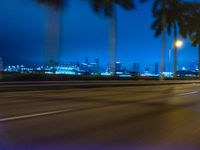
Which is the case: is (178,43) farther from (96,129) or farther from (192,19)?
(96,129)

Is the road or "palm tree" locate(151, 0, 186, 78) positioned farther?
"palm tree" locate(151, 0, 186, 78)

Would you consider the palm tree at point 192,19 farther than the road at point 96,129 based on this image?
Yes

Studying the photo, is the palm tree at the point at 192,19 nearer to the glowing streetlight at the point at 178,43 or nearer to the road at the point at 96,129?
the glowing streetlight at the point at 178,43

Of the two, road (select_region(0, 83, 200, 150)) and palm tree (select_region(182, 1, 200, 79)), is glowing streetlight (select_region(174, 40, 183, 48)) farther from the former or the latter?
road (select_region(0, 83, 200, 150))

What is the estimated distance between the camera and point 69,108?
16.9m

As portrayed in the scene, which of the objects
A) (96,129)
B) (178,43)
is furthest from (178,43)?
(96,129)

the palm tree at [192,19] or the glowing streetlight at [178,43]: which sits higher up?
the palm tree at [192,19]

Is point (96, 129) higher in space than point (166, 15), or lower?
lower

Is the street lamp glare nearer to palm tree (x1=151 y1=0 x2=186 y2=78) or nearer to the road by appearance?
palm tree (x1=151 y1=0 x2=186 y2=78)

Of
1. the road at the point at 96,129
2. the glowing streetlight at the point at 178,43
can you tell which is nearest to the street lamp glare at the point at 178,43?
the glowing streetlight at the point at 178,43

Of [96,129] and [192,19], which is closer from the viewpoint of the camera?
Result: [96,129]

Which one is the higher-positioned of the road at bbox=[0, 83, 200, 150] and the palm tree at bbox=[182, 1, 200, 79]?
the palm tree at bbox=[182, 1, 200, 79]

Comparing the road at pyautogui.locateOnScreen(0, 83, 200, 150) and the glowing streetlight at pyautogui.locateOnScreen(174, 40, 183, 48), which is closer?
the road at pyautogui.locateOnScreen(0, 83, 200, 150)

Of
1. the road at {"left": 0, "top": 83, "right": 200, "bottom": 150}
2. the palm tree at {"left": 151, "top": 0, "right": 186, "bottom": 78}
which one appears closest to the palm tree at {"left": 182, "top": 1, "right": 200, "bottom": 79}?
the palm tree at {"left": 151, "top": 0, "right": 186, "bottom": 78}
